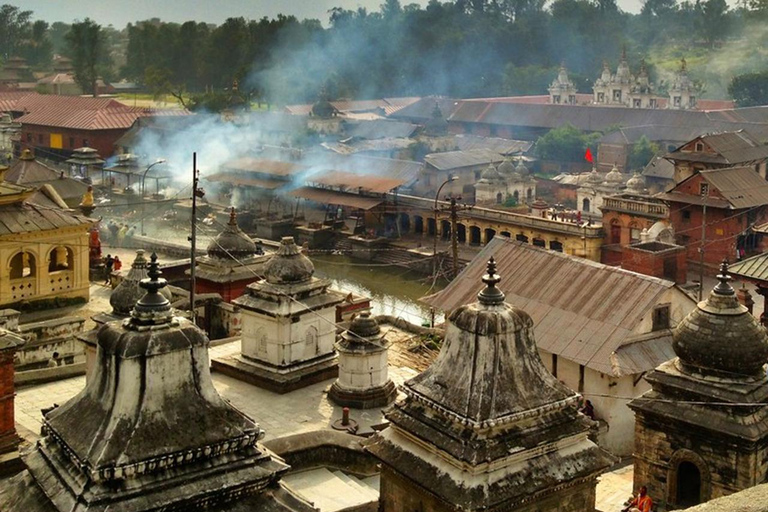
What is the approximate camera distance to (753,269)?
2156 cm

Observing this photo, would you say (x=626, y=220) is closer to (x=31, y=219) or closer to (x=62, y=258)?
(x=62, y=258)

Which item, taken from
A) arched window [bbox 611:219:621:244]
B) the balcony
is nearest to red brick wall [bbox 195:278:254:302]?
the balcony

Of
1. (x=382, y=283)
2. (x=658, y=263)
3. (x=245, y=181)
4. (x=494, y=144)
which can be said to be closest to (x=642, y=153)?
(x=494, y=144)

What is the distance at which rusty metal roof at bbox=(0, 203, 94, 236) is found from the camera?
28.5 m

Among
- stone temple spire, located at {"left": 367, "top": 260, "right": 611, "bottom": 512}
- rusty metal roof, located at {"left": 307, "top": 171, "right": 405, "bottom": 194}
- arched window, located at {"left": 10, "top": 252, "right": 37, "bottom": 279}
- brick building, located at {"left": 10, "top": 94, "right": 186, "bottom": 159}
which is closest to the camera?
stone temple spire, located at {"left": 367, "top": 260, "right": 611, "bottom": 512}

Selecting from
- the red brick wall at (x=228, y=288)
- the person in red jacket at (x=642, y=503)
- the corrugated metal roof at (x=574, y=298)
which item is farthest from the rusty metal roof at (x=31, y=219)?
the person in red jacket at (x=642, y=503)

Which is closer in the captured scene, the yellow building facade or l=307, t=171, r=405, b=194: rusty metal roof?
the yellow building facade

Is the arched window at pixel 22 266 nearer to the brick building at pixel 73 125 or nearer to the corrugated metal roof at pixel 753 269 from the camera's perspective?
the corrugated metal roof at pixel 753 269

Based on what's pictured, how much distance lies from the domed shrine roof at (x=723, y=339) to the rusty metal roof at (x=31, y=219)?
19874 millimetres

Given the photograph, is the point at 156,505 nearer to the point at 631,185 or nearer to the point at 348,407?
the point at 348,407

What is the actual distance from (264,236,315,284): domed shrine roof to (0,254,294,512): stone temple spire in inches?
522

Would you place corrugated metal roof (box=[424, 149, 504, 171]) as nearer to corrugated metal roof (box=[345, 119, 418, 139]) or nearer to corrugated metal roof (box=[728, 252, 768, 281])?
corrugated metal roof (box=[345, 119, 418, 139])

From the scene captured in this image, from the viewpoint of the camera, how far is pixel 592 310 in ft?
82.1

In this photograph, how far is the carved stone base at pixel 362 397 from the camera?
71.7ft
